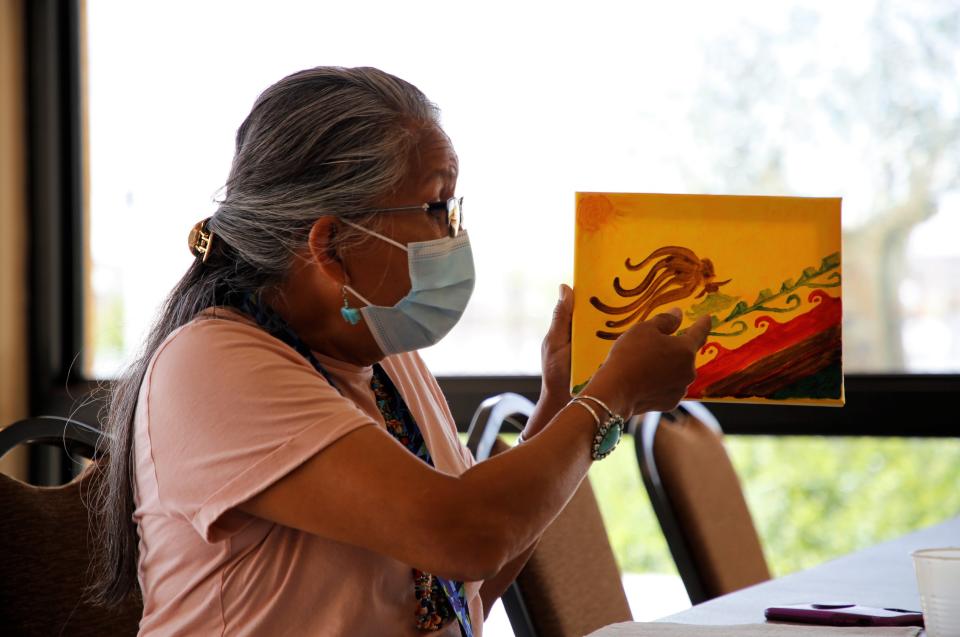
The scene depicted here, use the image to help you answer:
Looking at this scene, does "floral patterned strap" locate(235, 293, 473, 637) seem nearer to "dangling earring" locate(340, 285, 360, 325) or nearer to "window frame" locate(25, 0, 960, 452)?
"dangling earring" locate(340, 285, 360, 325)

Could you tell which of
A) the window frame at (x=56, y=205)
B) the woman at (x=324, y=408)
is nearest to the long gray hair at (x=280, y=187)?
the woman at (x=324, y=408)

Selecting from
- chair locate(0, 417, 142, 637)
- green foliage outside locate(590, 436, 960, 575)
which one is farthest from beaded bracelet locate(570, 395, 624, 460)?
green foliage outside locate(590, 436, 960, 575)

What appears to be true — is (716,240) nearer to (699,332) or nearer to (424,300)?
(699,332)

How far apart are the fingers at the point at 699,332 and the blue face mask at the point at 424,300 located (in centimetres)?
29

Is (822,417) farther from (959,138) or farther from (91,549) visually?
(91,549)

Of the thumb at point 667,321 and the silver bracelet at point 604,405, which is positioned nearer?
the silver bracelet at point 604,405

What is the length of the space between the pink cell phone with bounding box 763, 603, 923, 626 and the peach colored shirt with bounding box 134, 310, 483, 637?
0.44 metres

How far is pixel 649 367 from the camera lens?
1291mm

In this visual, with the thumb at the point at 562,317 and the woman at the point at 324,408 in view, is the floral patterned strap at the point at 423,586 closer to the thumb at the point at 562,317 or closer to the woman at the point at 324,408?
the woman at the point at 324,408

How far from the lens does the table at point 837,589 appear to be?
1400 mm

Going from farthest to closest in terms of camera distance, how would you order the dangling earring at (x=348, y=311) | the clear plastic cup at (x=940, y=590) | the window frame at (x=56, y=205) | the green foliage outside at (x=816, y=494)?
the window frame at (x=56, y=205), the green foliage outside at (x=816, y=494), the dangling earring at (x=348, y=311), the clear plastic cup at (x=940, y=590)

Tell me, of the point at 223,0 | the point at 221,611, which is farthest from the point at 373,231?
the point at 223,0

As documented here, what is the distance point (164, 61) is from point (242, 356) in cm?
275

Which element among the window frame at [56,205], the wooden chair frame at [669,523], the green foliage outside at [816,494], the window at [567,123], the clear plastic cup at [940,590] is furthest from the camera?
the window frame at [56,205]
